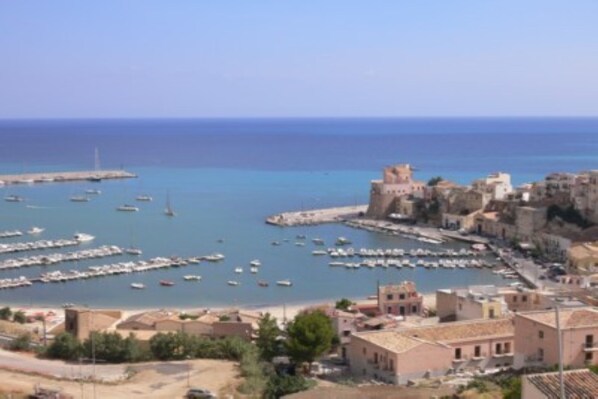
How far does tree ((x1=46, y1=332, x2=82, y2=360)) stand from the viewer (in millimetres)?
22500

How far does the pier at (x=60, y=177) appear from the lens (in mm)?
90200

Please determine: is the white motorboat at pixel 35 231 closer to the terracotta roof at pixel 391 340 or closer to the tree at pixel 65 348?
the tree at pixel 65 348

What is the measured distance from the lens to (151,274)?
4088 centimetres

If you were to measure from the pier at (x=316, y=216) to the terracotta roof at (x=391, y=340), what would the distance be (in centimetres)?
3504

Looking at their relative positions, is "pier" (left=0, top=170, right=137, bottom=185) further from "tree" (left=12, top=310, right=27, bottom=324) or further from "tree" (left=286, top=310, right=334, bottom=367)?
"tree" (left=286, top=310, right=334, bottom=367)

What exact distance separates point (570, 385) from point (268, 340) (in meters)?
14.2

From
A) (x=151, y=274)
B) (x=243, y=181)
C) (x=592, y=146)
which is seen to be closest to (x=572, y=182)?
(x=151, y=274)

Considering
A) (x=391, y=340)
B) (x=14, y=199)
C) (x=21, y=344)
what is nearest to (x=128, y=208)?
(x=14, y=199)

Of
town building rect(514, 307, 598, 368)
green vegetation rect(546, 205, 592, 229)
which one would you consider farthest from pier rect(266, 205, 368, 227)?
town building rect(514, 307, 598, 368)

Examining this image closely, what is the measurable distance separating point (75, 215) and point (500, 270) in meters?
32.5

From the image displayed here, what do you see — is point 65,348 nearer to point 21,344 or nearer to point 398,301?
point 21,344

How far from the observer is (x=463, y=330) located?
2275 centimetres

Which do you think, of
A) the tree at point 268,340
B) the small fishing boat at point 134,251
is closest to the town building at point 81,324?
the tree at point 268,340

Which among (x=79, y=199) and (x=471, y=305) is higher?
(x=79, y=199)
